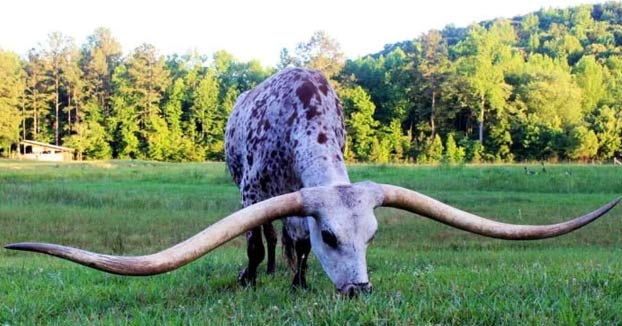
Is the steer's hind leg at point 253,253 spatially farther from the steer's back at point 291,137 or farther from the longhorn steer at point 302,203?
the steer's back at point 291,137

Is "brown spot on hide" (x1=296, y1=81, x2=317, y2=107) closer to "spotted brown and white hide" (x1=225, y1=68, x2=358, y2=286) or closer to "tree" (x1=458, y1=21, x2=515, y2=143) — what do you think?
"spotted brown and white hide" (x1=225, y1=68, x2=358, y2=286)

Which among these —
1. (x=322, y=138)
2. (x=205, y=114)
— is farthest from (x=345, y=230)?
(x=205, y=114)

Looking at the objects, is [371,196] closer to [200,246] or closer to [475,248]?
[200,246]

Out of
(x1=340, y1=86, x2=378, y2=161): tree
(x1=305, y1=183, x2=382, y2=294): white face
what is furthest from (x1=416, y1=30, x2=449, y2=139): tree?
(x1=305, y1=183, x2=382, y2=294): white face

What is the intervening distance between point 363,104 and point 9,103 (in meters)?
42.9

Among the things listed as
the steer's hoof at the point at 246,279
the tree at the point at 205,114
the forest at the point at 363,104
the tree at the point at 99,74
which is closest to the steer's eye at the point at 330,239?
the steer's hoof at the point at 246,279

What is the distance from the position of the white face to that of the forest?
226 ft

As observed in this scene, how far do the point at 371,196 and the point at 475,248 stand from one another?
7.97m

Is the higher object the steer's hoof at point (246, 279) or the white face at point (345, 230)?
the white face at point (345, 230)

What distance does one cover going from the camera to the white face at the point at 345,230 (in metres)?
4.18

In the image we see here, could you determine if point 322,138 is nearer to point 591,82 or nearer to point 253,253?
point 253,253

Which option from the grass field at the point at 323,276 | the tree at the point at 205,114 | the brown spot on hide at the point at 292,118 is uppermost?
the tree at the point at 205,114

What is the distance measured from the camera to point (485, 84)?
82.6m

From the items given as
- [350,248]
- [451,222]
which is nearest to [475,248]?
[451,222]
